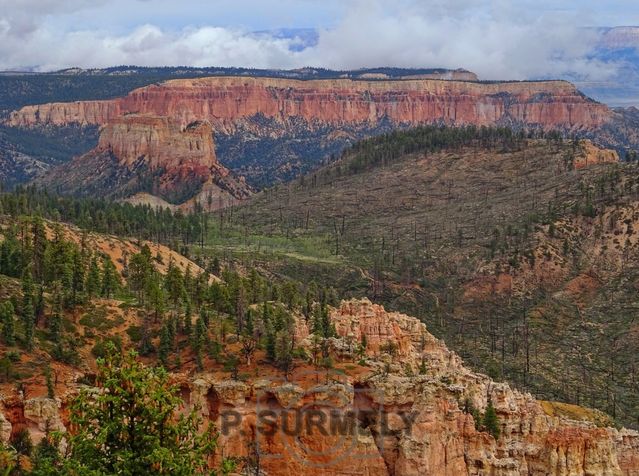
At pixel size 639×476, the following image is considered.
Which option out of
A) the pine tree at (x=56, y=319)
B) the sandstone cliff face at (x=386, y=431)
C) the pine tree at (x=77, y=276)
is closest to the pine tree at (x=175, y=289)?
the pine tree at (x=77, y=276)

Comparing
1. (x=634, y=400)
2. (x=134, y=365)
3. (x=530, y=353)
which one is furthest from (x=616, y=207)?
(x=134, y=365)

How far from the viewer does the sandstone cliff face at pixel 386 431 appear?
157 ft

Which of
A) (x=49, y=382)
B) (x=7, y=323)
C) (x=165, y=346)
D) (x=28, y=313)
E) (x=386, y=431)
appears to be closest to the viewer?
(x=49, y=382)

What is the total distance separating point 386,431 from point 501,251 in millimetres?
88701

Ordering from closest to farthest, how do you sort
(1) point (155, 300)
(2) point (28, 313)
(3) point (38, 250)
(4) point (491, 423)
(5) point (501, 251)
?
(4) point (491, 423), (2) point (28, 313), (1) point (155, 300), (3) point (38, 250), (5) point (501, 251)

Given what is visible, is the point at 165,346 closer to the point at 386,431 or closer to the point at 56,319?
the point at 56,319

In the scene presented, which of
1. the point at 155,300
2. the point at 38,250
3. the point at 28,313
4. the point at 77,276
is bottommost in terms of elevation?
the point at 155,300

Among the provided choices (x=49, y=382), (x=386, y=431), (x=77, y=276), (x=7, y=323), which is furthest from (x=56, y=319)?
(x=386, y=431)

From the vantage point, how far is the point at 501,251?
135125mm

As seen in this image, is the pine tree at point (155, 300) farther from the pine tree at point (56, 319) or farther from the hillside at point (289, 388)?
the pine tree at point (56, 319)

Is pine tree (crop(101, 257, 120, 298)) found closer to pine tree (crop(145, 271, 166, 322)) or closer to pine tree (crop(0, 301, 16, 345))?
pine tree (crop(145, 271, 166, 322))

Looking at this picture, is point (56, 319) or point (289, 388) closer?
point (289, 388)

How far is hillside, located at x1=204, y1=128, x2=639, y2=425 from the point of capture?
10219 centimetres

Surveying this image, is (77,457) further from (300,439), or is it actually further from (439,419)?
(439,419)
